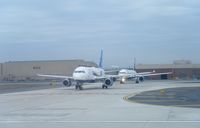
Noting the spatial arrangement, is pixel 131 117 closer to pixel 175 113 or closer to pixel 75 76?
pixel 175 113

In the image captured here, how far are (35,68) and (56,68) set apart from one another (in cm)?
759

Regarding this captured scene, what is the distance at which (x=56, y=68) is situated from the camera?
519 ft

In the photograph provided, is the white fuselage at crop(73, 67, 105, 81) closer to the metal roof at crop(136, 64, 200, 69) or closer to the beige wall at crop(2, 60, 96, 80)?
the beige wall at crop(2, 60, 96, 80)

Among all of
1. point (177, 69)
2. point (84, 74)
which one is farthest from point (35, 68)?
point (84, 74)

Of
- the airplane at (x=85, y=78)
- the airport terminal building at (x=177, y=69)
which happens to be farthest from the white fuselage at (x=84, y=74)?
the airport terminal building at (x=177, y=69)

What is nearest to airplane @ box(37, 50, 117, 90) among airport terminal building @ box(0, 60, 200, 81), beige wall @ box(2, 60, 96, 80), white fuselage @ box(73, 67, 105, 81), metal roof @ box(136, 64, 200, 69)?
white fuselage @ box(73, 67, 105, 81)

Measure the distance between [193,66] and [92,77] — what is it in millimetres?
106289

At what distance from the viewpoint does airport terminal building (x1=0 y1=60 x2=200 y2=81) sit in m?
157

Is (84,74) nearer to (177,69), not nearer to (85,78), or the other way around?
(85,78)

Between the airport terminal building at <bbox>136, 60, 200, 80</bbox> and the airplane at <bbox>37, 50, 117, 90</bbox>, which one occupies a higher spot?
the airport terminal building at <bbox>136, 60, 200, 80</bbox>

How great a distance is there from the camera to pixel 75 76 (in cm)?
6341

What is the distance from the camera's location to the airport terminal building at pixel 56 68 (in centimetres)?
15700

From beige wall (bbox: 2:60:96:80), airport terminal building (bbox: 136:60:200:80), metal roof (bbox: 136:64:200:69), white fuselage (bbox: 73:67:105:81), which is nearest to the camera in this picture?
white fuselage (bbox: 73:67:105:81)

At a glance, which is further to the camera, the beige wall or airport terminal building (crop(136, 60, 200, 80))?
airport terminal building (crop(136, 60, 200, 80))
